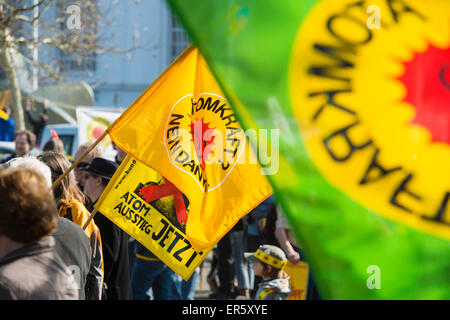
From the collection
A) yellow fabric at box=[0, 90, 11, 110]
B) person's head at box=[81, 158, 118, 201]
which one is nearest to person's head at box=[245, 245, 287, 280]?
person's head at box=[81, 158, 118, 201]

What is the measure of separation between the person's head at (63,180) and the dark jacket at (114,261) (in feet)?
1.47

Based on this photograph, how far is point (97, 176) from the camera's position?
4902 millimetres

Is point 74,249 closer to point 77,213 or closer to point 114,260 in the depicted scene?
point 77,213

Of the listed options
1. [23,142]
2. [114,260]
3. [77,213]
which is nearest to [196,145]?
[77,213]

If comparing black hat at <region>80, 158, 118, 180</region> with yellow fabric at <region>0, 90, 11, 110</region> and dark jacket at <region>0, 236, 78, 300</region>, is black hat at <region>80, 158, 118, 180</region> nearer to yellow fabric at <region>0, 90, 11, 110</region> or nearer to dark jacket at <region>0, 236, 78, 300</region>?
dark jacket at <region>0, 236, 78, 300</region>

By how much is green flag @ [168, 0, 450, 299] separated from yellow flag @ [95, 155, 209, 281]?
8.41 ft

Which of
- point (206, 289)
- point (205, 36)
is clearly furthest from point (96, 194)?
point (206, 289)

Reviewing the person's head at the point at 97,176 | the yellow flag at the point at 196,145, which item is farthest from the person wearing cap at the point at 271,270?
the yellow flag at the point at 196,145

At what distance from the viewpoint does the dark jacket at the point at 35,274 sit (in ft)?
6.89

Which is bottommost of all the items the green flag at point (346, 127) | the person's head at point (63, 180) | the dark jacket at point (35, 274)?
the person's head at point (63, 180)

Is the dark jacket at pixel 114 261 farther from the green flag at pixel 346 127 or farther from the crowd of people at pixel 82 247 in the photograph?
the green flag at pixel 346 127

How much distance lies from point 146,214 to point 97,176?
0.67m

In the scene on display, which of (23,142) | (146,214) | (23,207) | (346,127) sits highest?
(346,127)
